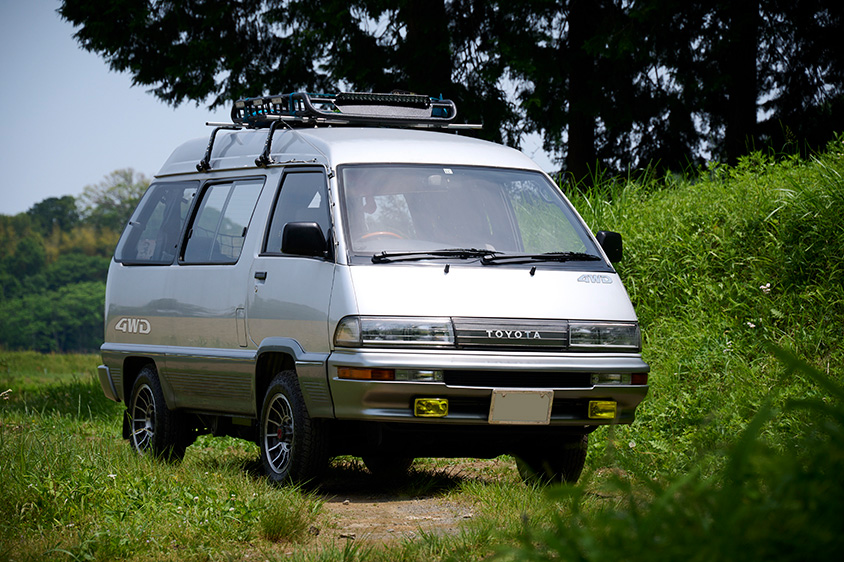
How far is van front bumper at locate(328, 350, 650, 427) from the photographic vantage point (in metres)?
6.30

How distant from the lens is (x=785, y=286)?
32.3 ft

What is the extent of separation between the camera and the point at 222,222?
8.12 meters

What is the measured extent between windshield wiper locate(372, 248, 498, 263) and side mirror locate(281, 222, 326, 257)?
361 mm

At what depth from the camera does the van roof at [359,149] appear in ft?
24.0

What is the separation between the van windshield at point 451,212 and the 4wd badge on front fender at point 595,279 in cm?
35

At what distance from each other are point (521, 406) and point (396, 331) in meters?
0.86

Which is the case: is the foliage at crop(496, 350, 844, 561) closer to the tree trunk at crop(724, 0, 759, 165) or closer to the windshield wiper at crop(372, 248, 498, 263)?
the windshield wiper at crop(372, 248, 498, 263)

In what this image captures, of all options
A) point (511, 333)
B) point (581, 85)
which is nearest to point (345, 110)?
point (511, 333)

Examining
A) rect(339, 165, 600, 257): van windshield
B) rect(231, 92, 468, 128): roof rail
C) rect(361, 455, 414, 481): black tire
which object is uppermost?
rect(231, 92, 468, 128): roof rail

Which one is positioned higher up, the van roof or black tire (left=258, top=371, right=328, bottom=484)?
the van roof

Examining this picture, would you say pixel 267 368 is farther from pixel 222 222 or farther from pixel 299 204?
pixel 222 222

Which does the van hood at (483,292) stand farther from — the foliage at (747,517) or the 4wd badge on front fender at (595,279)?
the foliage at (747,517)

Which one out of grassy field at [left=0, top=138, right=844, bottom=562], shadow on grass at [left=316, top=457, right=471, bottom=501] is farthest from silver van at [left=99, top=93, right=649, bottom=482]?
grassy field at [left=0, top=138, right=844, bottom=562]

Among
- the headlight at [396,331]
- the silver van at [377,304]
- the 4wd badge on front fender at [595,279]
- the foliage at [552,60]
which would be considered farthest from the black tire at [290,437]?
the foliage at [552,60]
